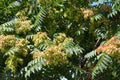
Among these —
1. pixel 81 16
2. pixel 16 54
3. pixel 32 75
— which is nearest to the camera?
pixel 16 54

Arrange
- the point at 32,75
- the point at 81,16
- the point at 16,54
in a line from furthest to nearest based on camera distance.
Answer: the point at 81,16 → the point at 32,75 → the point at 16,54

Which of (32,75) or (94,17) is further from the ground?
(94,17)

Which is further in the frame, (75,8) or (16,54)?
(75,8)

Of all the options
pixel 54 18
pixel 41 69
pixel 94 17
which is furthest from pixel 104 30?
pixel 41 69

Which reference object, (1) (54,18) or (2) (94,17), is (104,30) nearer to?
(2) (94,17)

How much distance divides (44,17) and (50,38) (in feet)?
1.45

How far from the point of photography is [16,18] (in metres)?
7.16

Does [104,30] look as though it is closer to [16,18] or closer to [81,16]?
[81,16]

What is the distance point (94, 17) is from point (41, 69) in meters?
1.27

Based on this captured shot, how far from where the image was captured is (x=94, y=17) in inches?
273

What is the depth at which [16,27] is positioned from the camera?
6.82 metres

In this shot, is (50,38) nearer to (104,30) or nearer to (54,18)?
(54,18)

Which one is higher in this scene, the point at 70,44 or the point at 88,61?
the point at 70,44

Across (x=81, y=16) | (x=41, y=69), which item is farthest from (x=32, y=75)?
(x=81, y=16)
